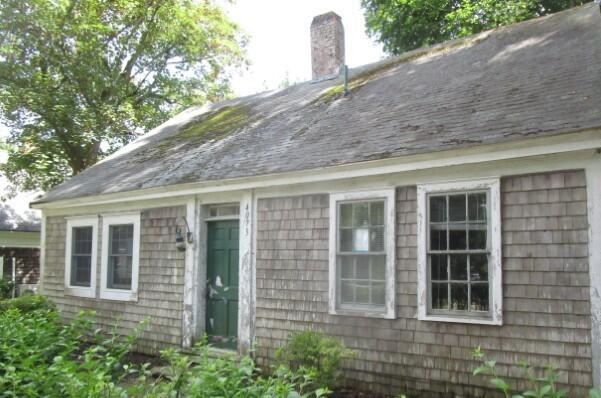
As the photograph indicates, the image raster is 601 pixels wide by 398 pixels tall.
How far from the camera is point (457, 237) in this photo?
248 inches

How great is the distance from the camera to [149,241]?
9.88 meters

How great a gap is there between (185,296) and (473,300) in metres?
4.92

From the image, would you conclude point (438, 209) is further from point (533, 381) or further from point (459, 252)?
point (533, 381)

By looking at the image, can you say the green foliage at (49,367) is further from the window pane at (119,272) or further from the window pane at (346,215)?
the window pane at (119,272)

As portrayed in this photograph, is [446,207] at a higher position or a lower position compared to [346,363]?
higher

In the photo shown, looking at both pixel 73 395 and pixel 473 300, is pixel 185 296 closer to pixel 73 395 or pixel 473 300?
pixel 473 300

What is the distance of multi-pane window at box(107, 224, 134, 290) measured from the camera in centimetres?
1039

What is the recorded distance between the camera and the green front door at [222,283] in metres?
8.64

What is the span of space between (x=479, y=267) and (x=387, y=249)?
1160 mm

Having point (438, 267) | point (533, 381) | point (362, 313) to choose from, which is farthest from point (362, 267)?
point (533, 381)

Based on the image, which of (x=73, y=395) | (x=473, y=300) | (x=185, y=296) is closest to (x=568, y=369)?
(x=473, y=300)

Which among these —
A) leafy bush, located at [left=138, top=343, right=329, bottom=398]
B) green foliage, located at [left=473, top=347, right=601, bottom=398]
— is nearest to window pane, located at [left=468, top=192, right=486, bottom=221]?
green foliage, located at [left=473, top=347, right=601, bottom=398]

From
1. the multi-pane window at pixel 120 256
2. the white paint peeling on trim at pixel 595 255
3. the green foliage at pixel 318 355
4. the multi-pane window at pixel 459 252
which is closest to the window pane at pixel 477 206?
the multi-pane window at pixel 459 252

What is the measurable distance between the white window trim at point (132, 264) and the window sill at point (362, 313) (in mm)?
4513
